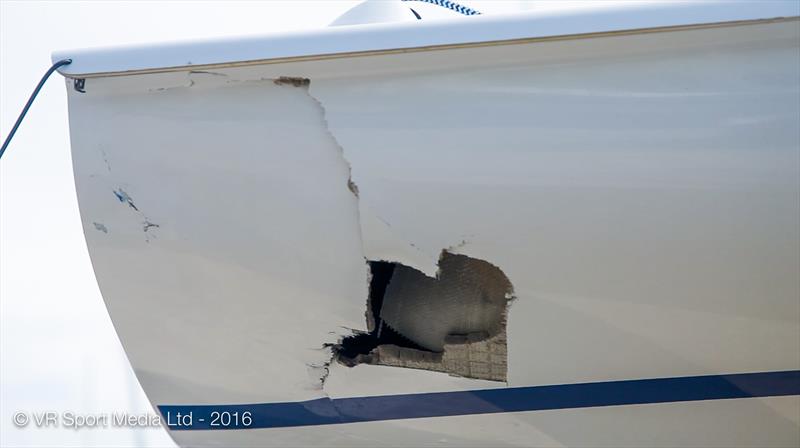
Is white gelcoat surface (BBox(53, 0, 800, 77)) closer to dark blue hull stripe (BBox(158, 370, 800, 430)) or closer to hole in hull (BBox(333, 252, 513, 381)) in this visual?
hole in hull (BBox(333, 252, 513, 381))

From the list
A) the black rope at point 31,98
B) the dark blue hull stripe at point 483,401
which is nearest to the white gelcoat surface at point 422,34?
the black rope at point 31,98

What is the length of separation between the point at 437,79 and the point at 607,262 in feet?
1.61

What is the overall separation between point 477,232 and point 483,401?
1.28 ft

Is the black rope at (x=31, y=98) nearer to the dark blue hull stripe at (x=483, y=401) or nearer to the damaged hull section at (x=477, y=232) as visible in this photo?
the damaged hull section at (x=477, y=232)

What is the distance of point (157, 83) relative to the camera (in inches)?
70.9

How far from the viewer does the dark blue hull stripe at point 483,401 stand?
5.97 ft

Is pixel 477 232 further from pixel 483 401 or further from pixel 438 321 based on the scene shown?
pixel 483 401

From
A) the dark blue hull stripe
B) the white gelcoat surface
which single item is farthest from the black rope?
the dark blue hull stripe

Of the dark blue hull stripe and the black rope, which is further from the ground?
the black rope

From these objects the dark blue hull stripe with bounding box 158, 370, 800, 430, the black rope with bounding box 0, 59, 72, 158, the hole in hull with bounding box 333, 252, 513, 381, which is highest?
the black rope with bounding box 0, 59, 72, 158

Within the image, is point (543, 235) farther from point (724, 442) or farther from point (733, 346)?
point (724, 442)

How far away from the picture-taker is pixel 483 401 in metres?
1.88

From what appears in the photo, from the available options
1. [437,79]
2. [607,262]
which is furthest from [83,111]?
[607,262]

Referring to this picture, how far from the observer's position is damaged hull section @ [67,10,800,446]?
1.68 m
